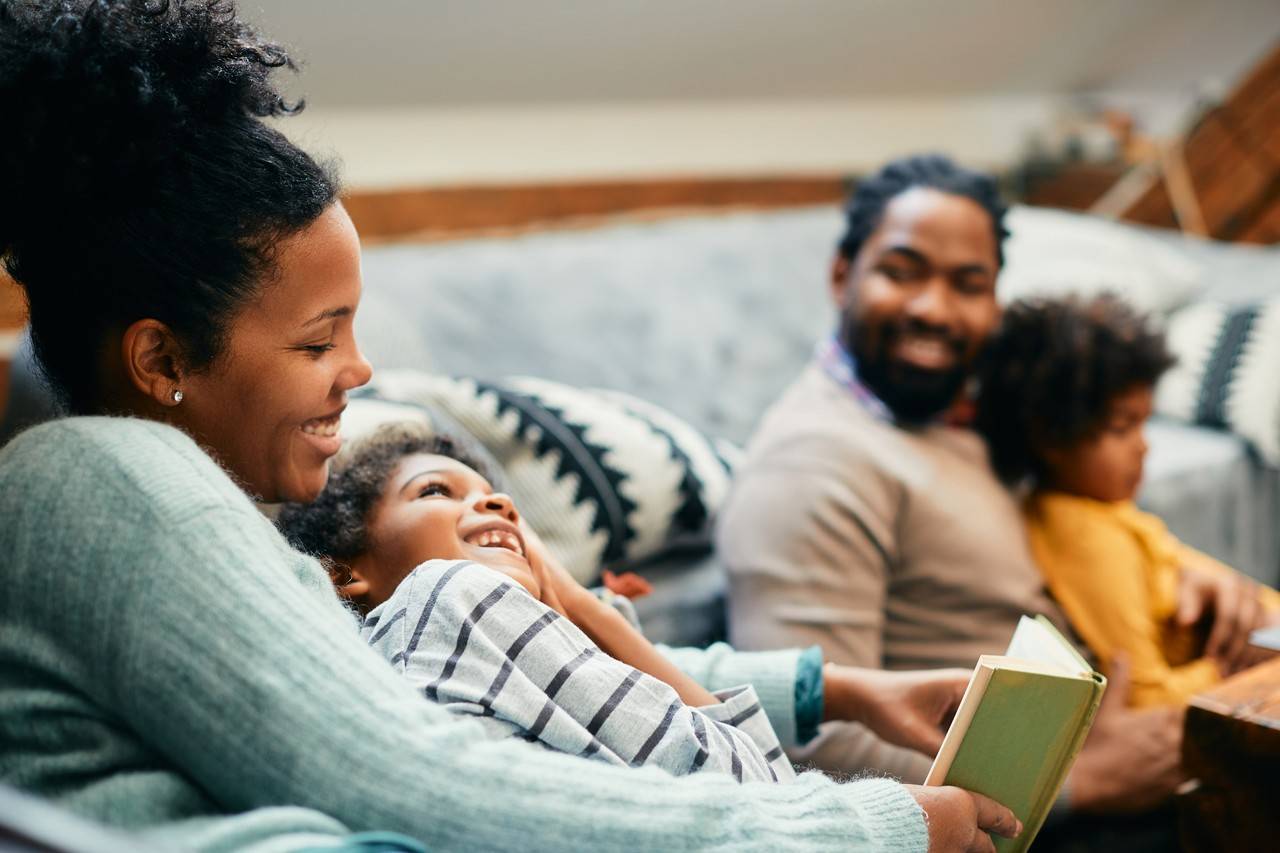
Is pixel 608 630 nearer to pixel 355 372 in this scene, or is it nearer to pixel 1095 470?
pixel 355 372

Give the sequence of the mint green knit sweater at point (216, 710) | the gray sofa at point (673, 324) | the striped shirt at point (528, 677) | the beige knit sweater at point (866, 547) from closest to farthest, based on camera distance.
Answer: the mint green knit sweater at point (216, 710)
the striped shirt at point (528, 677)
the beige knit sweater at point (866, 547)
the gray sofa at point (673, 324)

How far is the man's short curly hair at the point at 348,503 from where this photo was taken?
0.94m

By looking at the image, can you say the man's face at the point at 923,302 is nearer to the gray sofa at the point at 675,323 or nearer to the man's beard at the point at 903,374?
the man's beard at the point at 903,374

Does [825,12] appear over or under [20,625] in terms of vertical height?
over

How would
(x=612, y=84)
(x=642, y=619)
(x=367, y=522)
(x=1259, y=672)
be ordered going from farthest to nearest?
(x=612, y=84), (x=642, y=619), (x=1259, y=672), (x=367, y=522)

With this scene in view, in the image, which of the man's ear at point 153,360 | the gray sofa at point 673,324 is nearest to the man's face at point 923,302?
the gray sofa at point 673,324

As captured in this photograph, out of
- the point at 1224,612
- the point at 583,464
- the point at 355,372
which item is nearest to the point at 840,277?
the point at 583,464

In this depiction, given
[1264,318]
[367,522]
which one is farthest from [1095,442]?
[367,522]

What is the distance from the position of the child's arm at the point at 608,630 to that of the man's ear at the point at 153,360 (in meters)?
0.30

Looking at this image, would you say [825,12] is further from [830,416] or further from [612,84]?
[830,416]

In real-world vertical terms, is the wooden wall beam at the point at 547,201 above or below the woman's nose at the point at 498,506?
above

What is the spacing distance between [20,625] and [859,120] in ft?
10.7

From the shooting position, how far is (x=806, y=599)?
133 centimetres

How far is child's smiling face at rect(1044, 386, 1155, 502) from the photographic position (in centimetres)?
165
